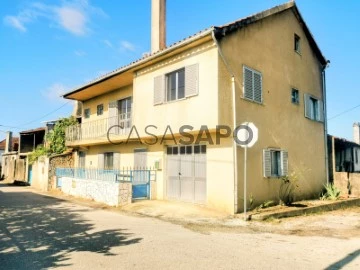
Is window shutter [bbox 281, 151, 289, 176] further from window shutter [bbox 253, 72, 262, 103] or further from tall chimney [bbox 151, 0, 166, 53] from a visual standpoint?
tall chimney [bbox 151, 0, 166, 53]

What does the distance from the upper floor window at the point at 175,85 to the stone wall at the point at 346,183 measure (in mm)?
10193

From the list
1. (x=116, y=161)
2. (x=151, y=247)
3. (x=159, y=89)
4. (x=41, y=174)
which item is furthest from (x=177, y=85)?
(x=41, y=174)

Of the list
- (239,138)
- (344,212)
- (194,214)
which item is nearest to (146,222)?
(194,214)

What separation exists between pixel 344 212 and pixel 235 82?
275 inches

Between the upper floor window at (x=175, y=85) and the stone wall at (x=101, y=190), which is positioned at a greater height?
the upper floor window at (x=175, y=85)

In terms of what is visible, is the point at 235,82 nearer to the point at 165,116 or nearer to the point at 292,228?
the point at 165,116

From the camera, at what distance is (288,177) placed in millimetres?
13742

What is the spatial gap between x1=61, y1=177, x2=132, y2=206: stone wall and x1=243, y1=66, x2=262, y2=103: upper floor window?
6.09 meters

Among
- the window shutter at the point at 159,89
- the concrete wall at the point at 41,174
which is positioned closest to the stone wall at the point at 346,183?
the window shutter at the point at 159,89

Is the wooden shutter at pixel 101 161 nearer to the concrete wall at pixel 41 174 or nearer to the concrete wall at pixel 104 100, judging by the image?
the concrete wall at pixel 104 100

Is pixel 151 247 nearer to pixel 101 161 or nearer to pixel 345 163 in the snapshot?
pixel 101 161

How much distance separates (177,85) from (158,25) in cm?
561

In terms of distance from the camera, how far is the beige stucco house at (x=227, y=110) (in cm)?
1124

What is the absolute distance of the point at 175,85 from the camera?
1268 centimetres
